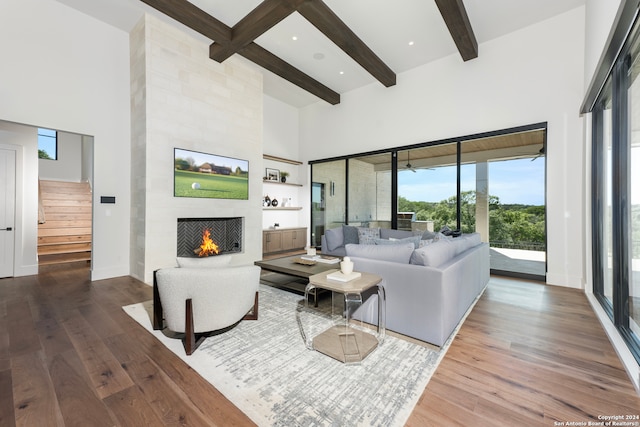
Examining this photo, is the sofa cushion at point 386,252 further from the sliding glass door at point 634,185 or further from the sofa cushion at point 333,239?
the sofa cushion at point 333,239

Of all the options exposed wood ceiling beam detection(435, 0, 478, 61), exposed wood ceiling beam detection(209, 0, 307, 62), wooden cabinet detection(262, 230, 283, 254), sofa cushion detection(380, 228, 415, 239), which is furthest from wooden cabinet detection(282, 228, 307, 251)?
exposed wood ceiling beam detection(435, 0, 478, 61)

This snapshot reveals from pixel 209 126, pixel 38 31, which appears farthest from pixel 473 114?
pixel 38 31

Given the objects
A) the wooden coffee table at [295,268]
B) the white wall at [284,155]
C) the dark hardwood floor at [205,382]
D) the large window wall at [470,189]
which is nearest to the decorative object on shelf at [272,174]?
the white wall at [284,155]

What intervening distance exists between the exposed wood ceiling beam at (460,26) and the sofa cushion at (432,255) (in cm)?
333

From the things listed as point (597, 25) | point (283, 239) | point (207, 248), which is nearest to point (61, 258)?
point (207, 248)

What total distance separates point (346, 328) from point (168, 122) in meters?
4.46

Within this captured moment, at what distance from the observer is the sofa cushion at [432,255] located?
2.32m

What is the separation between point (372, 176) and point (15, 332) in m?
6.31

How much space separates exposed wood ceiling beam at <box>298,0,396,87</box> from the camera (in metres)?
3.85

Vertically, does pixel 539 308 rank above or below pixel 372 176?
below

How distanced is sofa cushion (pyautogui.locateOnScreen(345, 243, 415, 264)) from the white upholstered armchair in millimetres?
1070

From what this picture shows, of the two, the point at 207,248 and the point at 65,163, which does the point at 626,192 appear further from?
the point at 65,163

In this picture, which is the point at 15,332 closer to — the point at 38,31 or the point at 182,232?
the point at 182,232

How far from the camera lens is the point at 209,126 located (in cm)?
521
